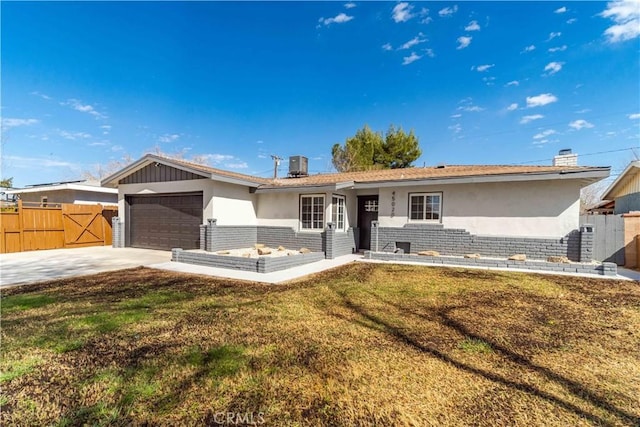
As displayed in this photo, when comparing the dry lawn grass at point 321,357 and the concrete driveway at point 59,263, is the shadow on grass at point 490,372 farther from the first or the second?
the concrete driveway at point 59,263

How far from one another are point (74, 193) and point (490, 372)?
21151mm

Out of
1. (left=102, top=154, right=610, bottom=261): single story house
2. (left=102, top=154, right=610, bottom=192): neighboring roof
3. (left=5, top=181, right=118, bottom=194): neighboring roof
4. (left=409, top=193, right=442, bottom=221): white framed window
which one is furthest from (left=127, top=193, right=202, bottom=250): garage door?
(left=409, top=193, right=442, bottom=221): white framed window

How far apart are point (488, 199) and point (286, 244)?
7950mm

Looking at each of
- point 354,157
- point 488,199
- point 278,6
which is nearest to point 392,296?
point 488,199

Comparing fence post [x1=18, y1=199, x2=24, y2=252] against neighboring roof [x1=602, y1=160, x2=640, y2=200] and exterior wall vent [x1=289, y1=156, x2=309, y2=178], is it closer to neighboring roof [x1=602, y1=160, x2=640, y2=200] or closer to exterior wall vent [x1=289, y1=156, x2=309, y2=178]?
exterior wall vent [x1=289, y1=156, x2=309, y2=178]

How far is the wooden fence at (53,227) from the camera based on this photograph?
11.8 meters

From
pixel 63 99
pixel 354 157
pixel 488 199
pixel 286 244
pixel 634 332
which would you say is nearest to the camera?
pixel 634 332

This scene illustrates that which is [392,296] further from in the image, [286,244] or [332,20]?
[332,20]

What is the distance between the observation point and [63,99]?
728 inches

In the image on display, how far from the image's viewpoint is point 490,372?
119 inches

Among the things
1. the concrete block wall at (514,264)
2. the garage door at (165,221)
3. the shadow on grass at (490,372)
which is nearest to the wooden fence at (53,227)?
the garage door at (165,221)

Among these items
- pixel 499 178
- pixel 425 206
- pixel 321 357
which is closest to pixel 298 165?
pixel 425 206

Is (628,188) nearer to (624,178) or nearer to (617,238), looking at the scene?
(624,178)

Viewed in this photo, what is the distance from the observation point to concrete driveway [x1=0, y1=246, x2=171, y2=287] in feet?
24.7
